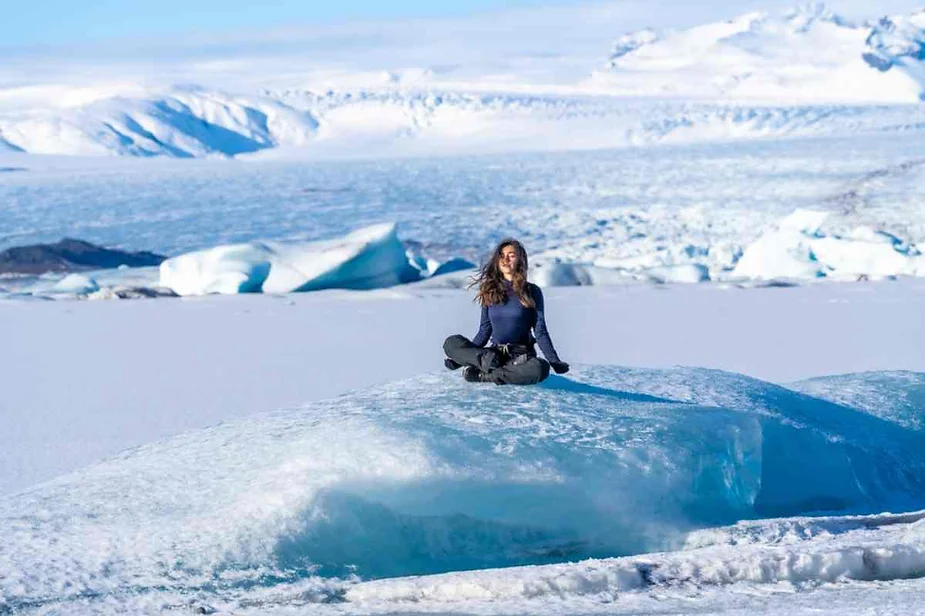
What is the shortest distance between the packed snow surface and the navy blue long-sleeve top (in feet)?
0.48

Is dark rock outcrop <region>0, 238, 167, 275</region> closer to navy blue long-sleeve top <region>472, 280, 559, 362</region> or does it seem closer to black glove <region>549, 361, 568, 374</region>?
navy blue long-sleeve top <region>472, 280, 559, 362</region>

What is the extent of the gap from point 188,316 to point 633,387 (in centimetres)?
500

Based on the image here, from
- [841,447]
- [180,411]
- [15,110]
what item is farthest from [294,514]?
[15,110]

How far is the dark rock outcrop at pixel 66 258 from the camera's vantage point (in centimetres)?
1323

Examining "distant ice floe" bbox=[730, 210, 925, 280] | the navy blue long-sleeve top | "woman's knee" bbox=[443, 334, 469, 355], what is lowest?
"distant ice floe" bbox=[730, 210, 925, 280]

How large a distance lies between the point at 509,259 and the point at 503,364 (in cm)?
32

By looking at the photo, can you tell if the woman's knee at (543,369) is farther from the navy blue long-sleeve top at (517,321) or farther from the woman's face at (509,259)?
the woman's face at (509,259)

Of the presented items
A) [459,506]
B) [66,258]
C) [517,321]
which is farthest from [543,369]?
[66,258]

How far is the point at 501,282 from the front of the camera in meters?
3.65

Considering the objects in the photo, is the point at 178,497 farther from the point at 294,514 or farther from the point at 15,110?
the point at 15,110

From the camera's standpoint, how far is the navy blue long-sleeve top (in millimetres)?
3631

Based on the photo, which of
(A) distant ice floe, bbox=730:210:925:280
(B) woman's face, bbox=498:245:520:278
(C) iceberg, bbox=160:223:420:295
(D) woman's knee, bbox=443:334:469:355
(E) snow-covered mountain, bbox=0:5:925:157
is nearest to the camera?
(B) woman's face, bbox=498:245:520:278

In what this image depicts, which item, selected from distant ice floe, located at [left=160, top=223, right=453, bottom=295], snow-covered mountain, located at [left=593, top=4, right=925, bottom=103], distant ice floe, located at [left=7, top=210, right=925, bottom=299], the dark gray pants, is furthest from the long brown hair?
snow-covered mountain, located at [left=593, top=4, right=925, bottom=103]

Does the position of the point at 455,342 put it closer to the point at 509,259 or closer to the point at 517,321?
the point at 517,321
